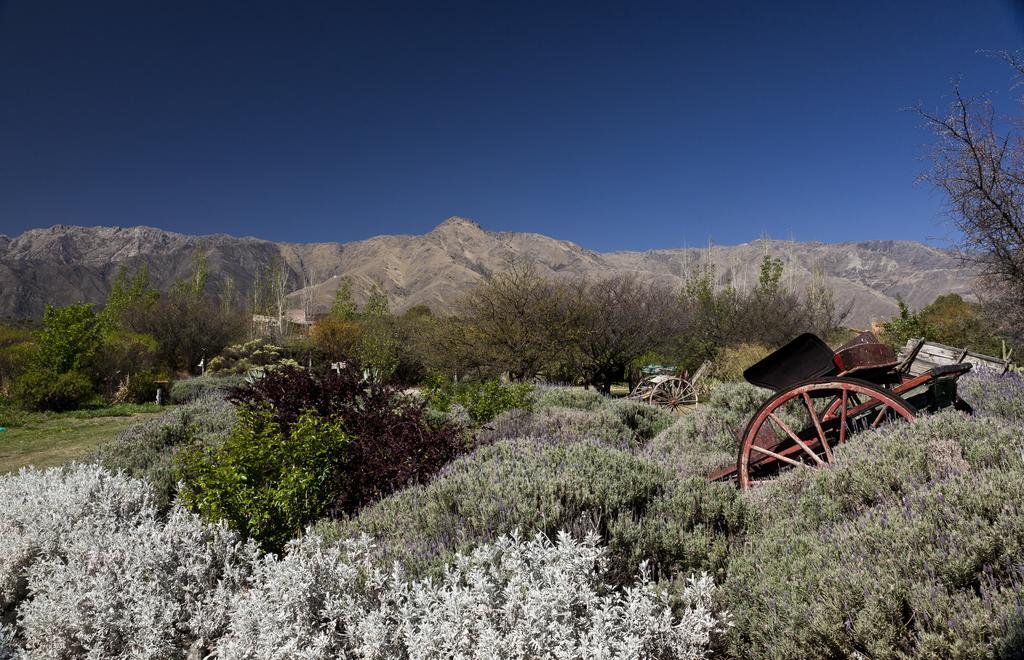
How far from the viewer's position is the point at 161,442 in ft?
21.6

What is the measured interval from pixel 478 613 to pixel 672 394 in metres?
13.3

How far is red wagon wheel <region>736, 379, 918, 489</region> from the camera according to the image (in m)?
3.66

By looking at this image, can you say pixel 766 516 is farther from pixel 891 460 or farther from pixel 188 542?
pixel 188 542

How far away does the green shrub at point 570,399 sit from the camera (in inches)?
316

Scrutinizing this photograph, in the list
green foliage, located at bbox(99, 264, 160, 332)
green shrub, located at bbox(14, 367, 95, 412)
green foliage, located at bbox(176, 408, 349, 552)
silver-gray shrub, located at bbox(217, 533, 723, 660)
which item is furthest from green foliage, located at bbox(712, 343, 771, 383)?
green foliage, located at bbox(99, 264, 160, 332)

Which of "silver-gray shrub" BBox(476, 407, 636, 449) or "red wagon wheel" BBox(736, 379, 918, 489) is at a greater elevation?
"red wagon wheel" BBox(736, 379, 918, 489)

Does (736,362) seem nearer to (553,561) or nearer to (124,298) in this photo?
(553,561)

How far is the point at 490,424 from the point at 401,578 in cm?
391

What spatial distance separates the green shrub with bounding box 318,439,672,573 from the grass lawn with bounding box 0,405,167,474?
7708 mm

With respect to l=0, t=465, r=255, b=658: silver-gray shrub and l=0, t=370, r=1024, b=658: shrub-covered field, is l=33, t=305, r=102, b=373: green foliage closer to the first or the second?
l=0, t=370, r=1024, b=658: shrub-covered field

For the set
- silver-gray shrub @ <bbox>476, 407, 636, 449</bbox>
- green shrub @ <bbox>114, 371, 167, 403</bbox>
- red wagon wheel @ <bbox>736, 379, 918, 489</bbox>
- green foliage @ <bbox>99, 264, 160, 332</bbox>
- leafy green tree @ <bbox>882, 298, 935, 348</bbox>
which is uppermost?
green foliage @ <bbox>99, 264, 160, 332</bbox>

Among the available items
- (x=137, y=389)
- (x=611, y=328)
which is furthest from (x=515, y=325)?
(x=137, y=389)

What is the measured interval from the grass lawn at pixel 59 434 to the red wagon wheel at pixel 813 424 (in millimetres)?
9569

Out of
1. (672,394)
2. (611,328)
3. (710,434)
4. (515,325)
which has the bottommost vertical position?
(672,394)
